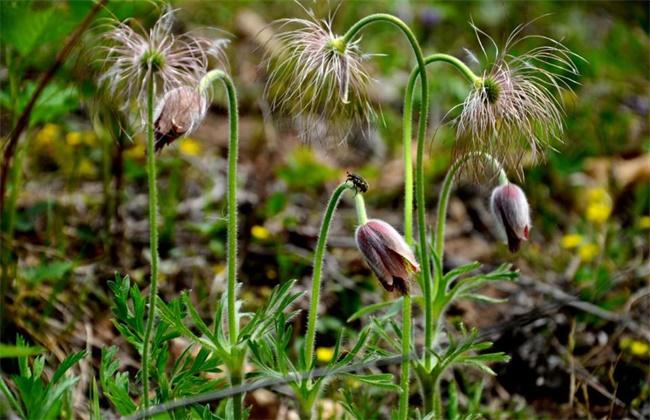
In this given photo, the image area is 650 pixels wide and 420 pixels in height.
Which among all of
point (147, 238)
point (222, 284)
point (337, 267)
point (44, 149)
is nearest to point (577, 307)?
point (337, 267)

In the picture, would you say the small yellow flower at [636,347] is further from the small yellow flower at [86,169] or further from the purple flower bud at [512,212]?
the small yellow flower at [86,169]

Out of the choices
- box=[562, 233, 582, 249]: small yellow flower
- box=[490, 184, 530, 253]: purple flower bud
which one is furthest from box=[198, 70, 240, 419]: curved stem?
box=[562, 233, 582, 249]: small yellow flower

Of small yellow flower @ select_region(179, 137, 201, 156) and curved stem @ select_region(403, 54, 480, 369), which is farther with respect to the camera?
small yellow flower @ select_region(179, 137, 201, 156)

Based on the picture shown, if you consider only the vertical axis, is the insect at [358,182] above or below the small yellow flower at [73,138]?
above

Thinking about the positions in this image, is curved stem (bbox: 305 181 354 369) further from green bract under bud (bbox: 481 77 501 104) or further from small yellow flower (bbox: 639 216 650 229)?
small yellow flower (bbox: 639 216 650 229)

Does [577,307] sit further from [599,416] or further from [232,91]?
[232,91]

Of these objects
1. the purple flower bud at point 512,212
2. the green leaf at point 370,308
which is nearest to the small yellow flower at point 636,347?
the purple flower bud at point 512,212
